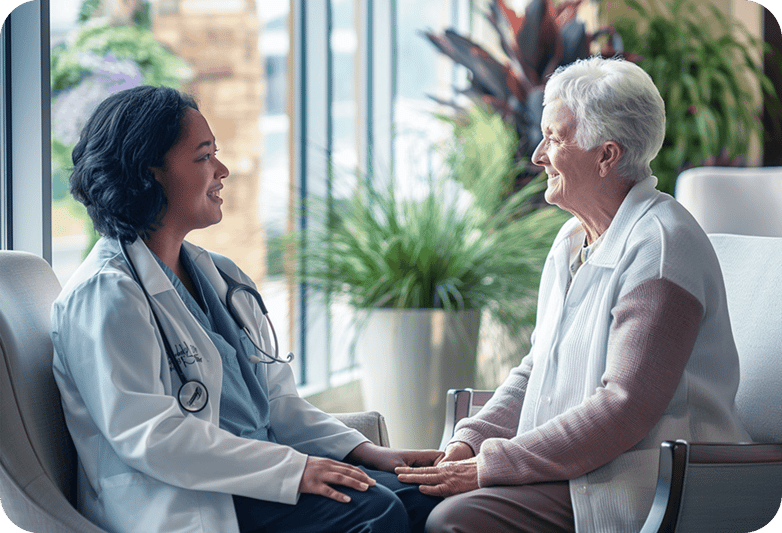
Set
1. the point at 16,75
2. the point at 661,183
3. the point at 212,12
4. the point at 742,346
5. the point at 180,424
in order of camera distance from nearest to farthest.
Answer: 1. the point at 180,424
2. the point at 742,346
3. the point at 16,75
4. the point at 212,12
5. the point at 661,183

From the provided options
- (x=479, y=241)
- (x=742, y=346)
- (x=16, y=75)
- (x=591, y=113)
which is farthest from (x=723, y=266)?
(x=16, y=75)

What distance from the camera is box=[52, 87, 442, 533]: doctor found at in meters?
1.28

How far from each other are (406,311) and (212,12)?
162 cm

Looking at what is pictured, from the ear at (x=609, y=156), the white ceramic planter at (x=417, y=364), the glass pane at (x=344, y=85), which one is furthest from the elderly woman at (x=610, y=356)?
the glass pane at (x=344, y=85)

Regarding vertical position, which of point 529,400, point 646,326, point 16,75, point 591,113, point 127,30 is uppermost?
point 127,30

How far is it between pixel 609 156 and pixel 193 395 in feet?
3.21

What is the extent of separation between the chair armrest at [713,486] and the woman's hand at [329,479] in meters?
0.53

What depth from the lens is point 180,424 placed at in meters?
1.30

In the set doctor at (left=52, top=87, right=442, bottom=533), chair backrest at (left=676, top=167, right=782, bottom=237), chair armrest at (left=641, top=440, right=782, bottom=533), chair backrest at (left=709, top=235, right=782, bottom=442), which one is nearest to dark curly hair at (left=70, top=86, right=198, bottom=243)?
doctor at (left=52, top=87, right=442, bottom=533)

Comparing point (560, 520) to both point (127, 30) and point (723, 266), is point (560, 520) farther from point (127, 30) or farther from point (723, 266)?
point (127, 30)

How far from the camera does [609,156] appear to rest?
1.59 m

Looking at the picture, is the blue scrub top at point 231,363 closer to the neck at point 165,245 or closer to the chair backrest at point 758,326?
the neck at point 165,245

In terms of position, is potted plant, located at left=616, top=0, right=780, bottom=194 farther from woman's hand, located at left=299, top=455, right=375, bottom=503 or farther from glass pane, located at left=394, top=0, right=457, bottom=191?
woman's hand, located at left=299, top=455, right=375, bottom=503

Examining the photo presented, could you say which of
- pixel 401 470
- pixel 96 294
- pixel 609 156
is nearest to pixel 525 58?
pixel 609 156
